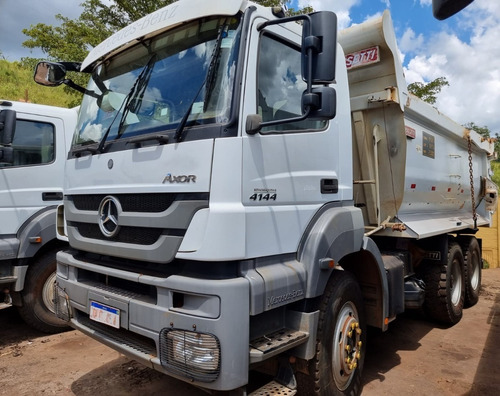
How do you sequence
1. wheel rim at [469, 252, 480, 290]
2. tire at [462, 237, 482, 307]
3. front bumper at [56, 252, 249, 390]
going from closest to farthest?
1. front bumper at [56, 252, 249, 390]
2. tire at [462, 237, 482, 307]
3. wheel rim at [469, 252, 480, 290]

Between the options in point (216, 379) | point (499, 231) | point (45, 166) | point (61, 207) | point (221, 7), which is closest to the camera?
point (216, 379)

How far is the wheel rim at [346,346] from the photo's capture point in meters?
→ 3.04

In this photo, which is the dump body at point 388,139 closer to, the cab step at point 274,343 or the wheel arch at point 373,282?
the wheel arch at point 373,282

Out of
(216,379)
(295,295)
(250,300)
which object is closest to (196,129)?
(250,300)

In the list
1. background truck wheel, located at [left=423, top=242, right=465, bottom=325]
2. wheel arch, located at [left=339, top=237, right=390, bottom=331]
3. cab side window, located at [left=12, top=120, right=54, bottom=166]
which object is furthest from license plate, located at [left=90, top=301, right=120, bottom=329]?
background truck wheel, located at [left=423, top=242, right=465, bottom=325]

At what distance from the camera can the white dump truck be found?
90.7 inches

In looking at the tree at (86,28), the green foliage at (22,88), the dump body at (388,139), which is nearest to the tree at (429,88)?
the tree at (86,28)

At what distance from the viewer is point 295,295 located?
2602 mm

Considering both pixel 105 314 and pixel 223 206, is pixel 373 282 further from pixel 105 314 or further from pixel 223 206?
pixel 105 314

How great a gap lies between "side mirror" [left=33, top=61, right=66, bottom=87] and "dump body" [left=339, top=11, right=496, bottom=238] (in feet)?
8.78

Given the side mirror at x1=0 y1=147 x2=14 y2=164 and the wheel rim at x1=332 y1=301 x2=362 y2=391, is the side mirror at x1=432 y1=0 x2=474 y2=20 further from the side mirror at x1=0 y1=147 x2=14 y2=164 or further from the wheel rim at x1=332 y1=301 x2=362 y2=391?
the side mirror at x1=0 y1=147 x2=14 y2=164

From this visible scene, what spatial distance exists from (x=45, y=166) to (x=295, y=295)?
3.95 meters

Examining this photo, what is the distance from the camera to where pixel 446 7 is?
4.66 ft

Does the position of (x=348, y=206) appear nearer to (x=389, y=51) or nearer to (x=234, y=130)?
(x=234, y=130)
